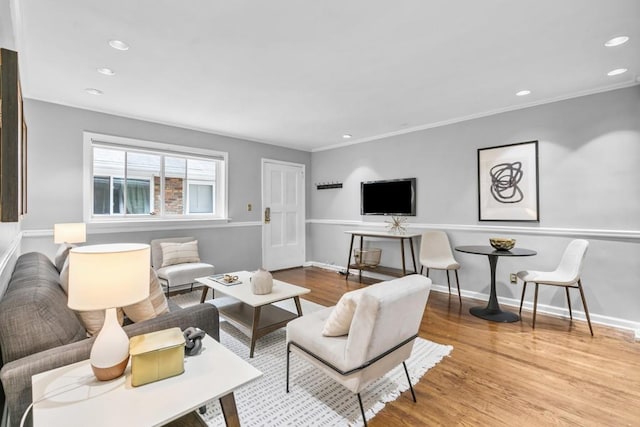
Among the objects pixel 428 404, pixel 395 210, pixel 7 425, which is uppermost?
pixel 395 210

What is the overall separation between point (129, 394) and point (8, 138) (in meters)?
1.14

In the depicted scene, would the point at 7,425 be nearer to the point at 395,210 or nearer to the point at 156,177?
the point at 156,177

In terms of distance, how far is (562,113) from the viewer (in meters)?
3.32

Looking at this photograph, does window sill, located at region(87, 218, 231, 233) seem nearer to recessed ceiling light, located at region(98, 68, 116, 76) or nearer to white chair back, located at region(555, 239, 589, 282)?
recessed ceiling light, located at region(98, 68, 116, 76)

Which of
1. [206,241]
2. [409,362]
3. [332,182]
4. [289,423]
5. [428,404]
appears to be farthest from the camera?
[332,182]

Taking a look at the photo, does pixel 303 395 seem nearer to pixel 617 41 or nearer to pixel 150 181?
pixel 617 41

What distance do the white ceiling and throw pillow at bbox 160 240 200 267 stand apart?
1789 mm

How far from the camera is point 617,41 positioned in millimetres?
2209

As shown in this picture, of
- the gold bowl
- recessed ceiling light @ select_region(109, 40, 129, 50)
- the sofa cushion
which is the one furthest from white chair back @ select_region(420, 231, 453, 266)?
recessed ceiling light @ select_region(109, 40, 129, 50)

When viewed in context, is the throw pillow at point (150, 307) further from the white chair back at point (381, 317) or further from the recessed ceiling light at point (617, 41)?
the recessed ceiling light at point (617, 41)

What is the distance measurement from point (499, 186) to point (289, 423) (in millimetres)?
3558

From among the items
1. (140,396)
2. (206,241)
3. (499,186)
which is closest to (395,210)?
(499,186)

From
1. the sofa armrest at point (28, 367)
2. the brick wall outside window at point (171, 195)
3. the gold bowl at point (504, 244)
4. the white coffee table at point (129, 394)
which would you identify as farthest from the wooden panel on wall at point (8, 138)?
the gold bowl at point (504, 244)

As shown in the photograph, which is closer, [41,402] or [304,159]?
[41,402]
